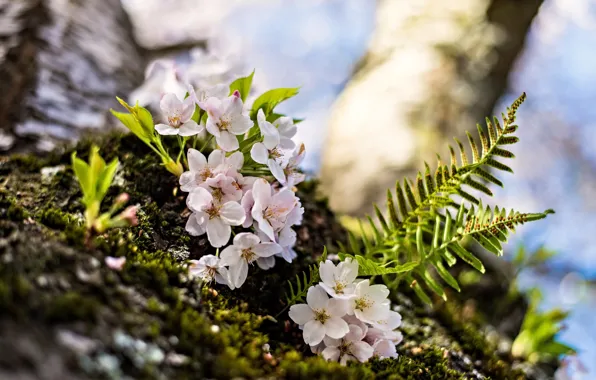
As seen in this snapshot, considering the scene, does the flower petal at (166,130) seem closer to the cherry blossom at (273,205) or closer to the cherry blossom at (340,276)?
the cherry blossom at (273,205)

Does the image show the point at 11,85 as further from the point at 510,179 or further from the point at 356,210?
the point at 510,179

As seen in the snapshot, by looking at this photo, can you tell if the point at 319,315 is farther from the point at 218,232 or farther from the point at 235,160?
the point at 235,160

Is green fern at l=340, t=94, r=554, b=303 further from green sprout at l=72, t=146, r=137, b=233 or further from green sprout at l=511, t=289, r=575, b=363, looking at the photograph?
green sprout at l=511, t=289, r=575, b=363

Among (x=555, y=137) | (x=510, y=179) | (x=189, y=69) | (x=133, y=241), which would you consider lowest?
(x=133, y=241)

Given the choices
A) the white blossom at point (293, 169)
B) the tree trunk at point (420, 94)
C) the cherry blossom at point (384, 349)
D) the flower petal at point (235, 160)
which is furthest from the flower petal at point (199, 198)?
the tree trunk at point (420, 94)

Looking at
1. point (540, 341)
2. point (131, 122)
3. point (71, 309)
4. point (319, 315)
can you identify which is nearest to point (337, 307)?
point (319, 315)

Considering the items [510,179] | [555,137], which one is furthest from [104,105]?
[555,137]

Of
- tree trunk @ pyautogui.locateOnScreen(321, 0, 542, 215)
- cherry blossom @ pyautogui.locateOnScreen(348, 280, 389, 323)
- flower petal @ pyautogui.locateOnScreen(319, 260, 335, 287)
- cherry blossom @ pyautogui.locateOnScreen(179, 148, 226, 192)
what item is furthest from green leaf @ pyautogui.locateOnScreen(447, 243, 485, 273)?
tree trunk @ pyautogui.locateOnScreen(321, 0, 542, 215)
